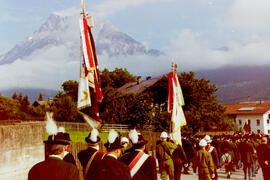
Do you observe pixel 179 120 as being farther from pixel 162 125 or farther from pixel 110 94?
pixel 110 94

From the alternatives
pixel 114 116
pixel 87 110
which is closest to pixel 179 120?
pixel 87 110

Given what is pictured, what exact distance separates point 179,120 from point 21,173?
6572 mm

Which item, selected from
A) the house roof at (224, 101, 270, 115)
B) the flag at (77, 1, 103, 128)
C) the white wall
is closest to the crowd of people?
the flag at (77, 1, 103, 128)

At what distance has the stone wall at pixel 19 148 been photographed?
9.83 meters

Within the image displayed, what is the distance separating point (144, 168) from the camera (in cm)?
Result: 680

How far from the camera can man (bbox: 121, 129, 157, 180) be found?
22.2 ft

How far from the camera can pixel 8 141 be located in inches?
392

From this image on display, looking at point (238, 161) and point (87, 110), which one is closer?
point (87, 110)

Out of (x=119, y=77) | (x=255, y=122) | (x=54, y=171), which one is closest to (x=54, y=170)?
(x=54, y=171)

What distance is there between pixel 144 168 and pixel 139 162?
0.16 m

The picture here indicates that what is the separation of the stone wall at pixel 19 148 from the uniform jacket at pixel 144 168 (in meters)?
4.58

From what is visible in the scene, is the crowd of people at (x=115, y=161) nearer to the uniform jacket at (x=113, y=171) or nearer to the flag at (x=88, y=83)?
the uniform jacket at (x=113, y=171)

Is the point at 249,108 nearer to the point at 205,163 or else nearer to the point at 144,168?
the point at 205,163

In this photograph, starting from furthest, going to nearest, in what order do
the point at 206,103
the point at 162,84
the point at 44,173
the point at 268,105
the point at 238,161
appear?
the point at 268,105 < the point at 162,84 < the point at 206,103 < the point at 238,161 < the point at 44,173
